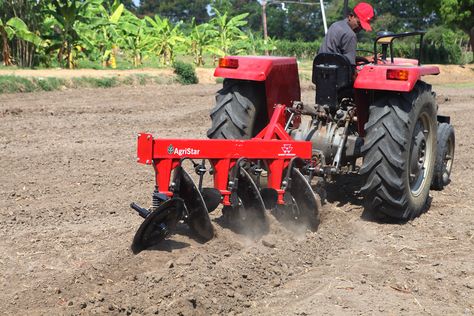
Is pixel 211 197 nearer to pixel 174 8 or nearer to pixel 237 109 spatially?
pixel 237 109

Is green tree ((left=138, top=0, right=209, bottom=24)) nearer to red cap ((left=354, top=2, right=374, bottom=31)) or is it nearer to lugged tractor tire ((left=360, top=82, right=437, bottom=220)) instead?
red cap ((left=354, top=2, right=374, bottom=31))

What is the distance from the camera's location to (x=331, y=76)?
5.98 meters

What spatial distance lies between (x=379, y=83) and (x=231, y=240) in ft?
5.57

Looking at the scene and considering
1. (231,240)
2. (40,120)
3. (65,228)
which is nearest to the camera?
(231,240)

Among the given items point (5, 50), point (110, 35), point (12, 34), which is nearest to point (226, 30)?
point (110, 35)

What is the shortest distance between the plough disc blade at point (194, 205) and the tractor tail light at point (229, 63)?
152 cm

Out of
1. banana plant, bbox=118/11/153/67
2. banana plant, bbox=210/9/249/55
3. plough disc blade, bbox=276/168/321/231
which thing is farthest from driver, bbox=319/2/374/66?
banana plant, bbox=210/9/249/55

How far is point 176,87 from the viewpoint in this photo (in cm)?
1795

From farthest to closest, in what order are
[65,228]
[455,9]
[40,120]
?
[455,9], [40,120], [65,228]

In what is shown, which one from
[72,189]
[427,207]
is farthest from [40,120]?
[427,207]

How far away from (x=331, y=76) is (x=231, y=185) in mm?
1468

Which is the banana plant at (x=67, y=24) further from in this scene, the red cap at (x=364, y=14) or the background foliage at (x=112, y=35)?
the red cap at (x=364, y=14)

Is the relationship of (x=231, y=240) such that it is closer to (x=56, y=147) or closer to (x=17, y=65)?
(x=56, y=147)

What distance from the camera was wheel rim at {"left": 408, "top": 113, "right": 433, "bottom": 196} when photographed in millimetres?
6160
